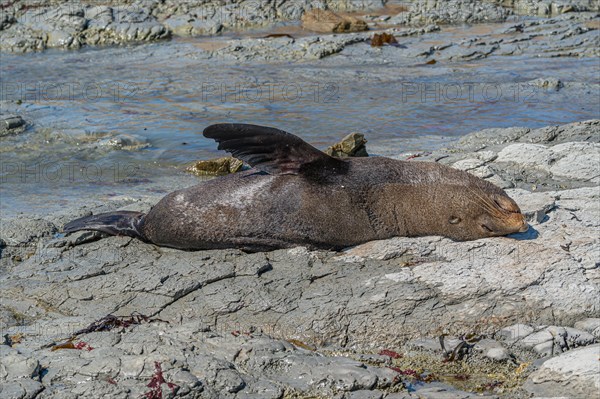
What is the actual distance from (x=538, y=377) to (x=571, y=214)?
228 cm

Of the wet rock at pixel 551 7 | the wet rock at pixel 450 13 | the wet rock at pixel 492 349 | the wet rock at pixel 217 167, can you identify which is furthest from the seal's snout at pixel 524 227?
the wet rock at pixel 551 7

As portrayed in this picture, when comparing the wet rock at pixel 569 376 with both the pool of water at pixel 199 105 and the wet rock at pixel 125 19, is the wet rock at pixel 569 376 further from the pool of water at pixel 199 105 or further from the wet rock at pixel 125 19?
the wet rock at pixel 125 19

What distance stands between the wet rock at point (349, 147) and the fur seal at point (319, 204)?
120 inches

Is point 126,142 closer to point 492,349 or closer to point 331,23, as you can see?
point 492,349

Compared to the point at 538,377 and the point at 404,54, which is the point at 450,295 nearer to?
the point at 538,377

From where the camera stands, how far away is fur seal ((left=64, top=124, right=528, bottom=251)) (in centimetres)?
680

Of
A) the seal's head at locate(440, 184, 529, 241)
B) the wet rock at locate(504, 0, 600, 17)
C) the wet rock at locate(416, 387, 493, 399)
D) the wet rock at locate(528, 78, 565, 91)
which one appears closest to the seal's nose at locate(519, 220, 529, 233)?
the seal's head at locate(440, 184, 529, 241)

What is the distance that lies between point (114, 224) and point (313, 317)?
7.08 feet

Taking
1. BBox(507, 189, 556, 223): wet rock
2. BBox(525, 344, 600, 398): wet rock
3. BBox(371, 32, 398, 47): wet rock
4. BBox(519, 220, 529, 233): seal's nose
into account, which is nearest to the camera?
BBox(525, 344, 600, 398): wet rock

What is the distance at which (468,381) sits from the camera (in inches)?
211

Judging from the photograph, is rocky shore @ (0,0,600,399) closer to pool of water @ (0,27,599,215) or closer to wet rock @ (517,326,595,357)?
wet rock @ (517,326,595,357)

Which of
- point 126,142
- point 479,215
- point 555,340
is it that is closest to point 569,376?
point 555,340

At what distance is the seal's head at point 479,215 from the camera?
6.69 metres

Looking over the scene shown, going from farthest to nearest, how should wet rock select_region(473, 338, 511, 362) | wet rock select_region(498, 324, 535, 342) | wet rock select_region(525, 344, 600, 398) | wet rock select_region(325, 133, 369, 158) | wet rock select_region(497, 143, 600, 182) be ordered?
1. wet rock select_region(325, 133, 369, 158)
2. wet rock select_region(497, 143, 600, 182)
3. wet rock select_region(498, 324, 535, 342)
4. wet rock select_region(473, 338, 511, 362)
5. wet rock select_region(525, 344, 600, 398)
